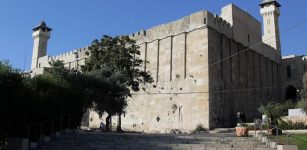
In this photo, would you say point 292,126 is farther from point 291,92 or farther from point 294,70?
point 291,92

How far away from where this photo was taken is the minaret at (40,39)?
53731 millimetres

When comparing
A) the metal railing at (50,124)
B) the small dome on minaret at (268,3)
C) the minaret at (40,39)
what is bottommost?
the metal railing at (50,124)

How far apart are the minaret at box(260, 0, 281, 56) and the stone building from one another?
607cm

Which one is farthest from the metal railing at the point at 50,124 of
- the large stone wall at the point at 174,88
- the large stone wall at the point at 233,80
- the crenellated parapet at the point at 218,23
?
the crenellated parapet at the point at 218,23

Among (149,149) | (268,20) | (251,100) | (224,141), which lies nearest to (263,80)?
(251,100)

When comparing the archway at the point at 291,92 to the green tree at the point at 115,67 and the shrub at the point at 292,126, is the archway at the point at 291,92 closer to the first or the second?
the green tree at the point at 115,67

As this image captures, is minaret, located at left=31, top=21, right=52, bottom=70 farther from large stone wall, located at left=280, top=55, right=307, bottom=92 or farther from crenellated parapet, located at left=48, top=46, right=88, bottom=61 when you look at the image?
large stone wall, located at left=280, top=55, right=307, bottom=92

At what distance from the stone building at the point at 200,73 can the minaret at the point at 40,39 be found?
22.1m

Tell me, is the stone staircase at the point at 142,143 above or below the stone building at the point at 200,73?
below

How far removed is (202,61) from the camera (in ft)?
97.8

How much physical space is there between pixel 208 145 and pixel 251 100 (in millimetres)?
21732

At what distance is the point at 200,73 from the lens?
29500mm

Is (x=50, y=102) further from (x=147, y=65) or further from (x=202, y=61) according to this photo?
(x=147, y=65)

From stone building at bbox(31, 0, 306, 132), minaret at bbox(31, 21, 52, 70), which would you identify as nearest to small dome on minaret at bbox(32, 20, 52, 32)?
minaret at bbox(31, 21, 52, 70)
